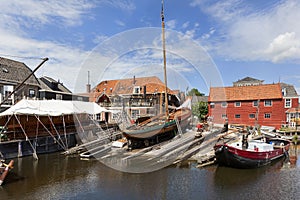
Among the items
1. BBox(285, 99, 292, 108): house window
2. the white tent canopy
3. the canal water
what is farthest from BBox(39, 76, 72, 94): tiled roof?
BBox(285, 99, 292, 108): house window

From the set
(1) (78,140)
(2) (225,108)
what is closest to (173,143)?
(1) (78,140)

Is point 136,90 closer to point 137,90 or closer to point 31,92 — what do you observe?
point 137,90

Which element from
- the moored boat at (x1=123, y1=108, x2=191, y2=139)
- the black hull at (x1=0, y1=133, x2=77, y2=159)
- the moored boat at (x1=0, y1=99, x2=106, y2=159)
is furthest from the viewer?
the moored boat at (x1=123, y1=108, x2=191, y2=139)

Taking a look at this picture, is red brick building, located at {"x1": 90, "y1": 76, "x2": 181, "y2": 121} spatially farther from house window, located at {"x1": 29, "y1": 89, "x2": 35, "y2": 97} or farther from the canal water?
the canal water

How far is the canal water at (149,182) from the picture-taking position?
12156 mm

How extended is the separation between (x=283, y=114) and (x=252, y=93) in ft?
17.5

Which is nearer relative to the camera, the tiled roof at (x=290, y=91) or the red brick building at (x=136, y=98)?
the red brick building at (x=136, y=98)

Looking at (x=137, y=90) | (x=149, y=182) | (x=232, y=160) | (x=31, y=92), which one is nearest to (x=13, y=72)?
A: (x=31, y=92)

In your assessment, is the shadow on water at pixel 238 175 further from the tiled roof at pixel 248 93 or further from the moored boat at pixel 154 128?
the tiled roof at pixel 248 93

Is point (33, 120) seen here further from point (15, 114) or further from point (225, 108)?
point (225, 108)

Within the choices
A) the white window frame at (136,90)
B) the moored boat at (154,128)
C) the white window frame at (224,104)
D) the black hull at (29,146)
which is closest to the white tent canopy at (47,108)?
the black hull at (29,146)

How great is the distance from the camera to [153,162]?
677 inches

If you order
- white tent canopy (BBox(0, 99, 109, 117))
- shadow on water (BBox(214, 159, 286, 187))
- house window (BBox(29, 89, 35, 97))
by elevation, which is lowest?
shadow on water (BBox(214, 159, 286, 187))

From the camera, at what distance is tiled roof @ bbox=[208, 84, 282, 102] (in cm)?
3514
